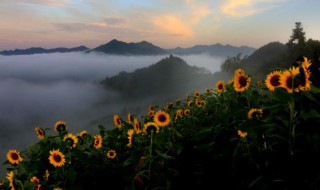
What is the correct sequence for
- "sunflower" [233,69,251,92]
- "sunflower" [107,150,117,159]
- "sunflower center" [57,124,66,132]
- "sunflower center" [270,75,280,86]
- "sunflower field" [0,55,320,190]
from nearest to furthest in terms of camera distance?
"sunflower field" [0,55,320,190] < "sunflower center" [270,75,280,86] < "sunflower" [233,69,251,92] < "sunflower" [107,150,117,159] < "sunflower center" [57,124,66,132]

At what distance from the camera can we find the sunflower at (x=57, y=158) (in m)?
3.47

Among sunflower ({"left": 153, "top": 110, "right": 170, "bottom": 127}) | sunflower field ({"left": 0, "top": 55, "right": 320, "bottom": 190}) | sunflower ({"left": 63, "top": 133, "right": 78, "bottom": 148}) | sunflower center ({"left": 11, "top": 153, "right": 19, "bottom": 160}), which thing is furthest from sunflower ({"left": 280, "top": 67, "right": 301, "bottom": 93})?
sunflower center ({"left": 11, "top": 153, "right": 19, "bottom": 160})

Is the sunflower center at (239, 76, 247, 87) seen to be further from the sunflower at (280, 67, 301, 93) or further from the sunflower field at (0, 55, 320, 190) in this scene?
the sunflower at (280, 67, 301, 93)

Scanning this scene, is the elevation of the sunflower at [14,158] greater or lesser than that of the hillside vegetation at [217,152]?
lesser

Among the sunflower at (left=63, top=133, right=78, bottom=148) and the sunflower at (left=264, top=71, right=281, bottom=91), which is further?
the sunflower at (left=63, top=133, right=78, bottom=148)

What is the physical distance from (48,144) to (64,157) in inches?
20.1

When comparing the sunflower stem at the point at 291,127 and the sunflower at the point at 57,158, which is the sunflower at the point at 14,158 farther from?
the sunflower stem at the point at 291,127

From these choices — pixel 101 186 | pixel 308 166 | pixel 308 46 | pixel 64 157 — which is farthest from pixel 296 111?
pixel 308 46

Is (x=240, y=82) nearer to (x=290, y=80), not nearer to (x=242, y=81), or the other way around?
(x=242, y=81)

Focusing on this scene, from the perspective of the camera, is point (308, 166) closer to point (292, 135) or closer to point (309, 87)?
point (292, 135)

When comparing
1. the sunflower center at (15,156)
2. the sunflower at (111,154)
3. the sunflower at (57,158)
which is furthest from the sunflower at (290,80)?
the sunflower center at (15,156)

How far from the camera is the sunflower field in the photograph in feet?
6.87

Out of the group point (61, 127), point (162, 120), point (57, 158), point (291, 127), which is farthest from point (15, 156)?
point (291, 127)

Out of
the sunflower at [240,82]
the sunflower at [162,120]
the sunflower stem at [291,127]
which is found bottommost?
the sunflower at [162,120]
